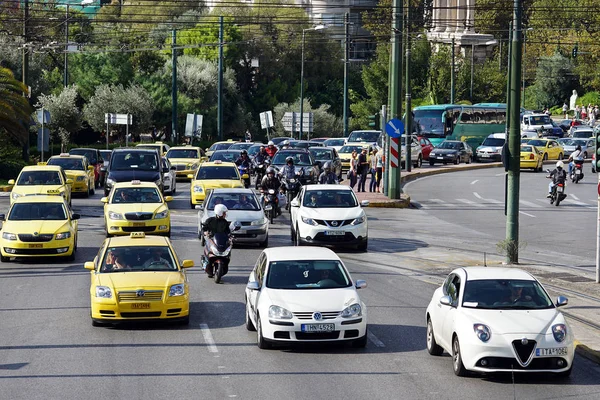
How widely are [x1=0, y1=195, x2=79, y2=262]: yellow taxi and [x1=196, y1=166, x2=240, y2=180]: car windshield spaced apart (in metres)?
11.3

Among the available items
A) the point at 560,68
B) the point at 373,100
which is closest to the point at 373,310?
the point at 373,100

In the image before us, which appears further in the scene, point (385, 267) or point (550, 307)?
point (385, 267)

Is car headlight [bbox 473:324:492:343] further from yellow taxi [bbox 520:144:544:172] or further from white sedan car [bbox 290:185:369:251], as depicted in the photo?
yellow taxi [bbox 520:144:544:172]

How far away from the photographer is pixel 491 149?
234ft

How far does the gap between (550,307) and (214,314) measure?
21.0ft

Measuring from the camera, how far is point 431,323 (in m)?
15.6

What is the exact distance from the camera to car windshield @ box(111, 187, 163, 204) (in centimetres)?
2973

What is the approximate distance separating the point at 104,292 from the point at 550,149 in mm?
57532

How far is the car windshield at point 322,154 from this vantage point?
48250mm

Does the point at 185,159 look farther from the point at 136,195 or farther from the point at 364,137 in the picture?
the point at 136,195

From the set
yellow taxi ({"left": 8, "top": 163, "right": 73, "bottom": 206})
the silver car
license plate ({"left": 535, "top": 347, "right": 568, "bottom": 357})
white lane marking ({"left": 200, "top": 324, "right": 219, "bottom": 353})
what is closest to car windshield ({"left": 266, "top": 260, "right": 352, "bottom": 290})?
white lane marking ({"left": 200, "top": 324, "right": 219, "bottom": 353})

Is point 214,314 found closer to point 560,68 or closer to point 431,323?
point 431,323

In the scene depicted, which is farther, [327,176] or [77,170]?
[77,170]

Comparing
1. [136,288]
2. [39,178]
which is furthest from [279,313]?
[39,178]
